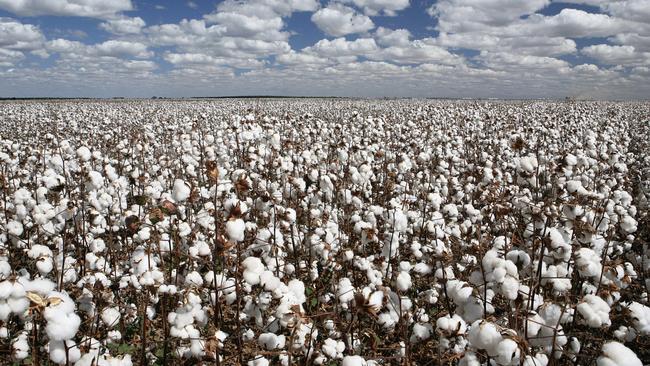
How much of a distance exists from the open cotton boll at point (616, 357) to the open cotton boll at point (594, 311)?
0.41 meters

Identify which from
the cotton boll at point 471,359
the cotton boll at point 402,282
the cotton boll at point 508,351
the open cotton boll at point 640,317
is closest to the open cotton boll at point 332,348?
the cotton boll at point 402,282

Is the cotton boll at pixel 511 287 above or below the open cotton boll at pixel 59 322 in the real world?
below

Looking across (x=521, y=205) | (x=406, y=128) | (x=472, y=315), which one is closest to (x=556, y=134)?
(x=406, y=128)

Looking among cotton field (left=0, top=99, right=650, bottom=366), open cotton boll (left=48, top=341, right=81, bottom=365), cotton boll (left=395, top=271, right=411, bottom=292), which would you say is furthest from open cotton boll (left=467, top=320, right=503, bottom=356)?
open cotton boll (left=48, top=341, right=81, bottom=365)

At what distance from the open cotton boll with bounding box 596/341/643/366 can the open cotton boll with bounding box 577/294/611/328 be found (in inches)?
16.2

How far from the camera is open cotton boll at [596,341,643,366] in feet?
6.89

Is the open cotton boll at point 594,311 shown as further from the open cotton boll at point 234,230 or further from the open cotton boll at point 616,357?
the open cotton boll at point 234,230

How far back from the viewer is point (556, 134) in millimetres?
16312

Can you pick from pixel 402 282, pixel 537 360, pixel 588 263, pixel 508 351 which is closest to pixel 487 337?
pixel 508 351

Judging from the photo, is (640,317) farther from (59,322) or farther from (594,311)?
(59,322)

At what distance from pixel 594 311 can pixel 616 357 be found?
0.53 metres

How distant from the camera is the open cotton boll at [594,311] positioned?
2555 millimetres

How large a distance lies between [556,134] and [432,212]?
12011mm

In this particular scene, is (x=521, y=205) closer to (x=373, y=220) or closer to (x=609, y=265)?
(x=609, y=265)
